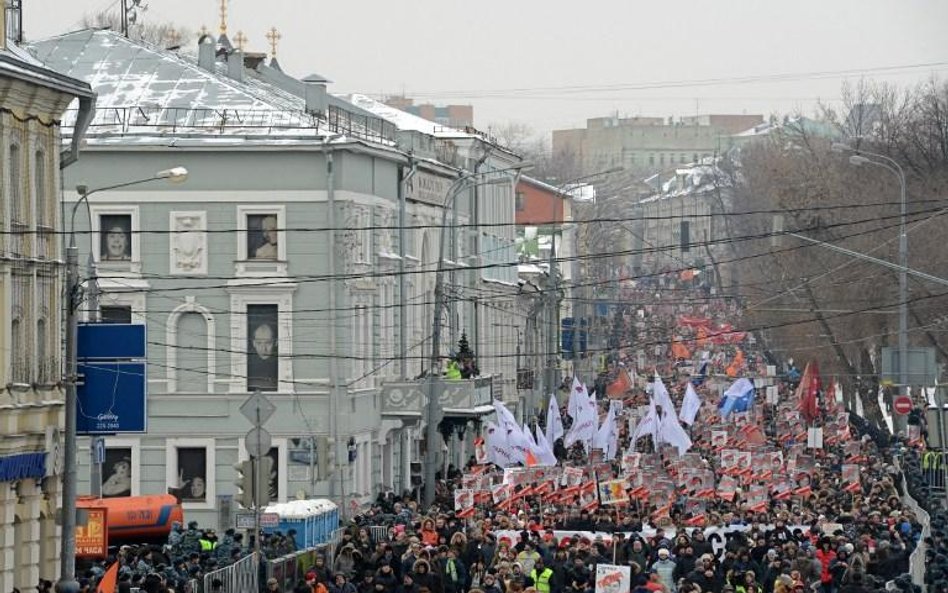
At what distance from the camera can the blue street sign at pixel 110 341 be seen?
28734 millimetres

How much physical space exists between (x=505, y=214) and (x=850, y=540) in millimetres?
44759

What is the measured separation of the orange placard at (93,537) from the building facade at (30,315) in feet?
3.32

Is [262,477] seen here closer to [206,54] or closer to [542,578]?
[542,578]

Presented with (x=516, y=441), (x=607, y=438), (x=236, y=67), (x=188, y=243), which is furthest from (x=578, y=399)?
(x=236, y=67)

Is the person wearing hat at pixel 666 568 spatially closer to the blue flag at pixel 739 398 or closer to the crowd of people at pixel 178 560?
the crowd of people at pixel 178 560

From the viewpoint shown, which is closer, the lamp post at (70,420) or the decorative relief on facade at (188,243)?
the lamp post at (70,420)

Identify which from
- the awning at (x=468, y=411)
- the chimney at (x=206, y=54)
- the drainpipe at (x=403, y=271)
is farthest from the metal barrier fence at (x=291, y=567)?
the chimney at (x=206, y=54)

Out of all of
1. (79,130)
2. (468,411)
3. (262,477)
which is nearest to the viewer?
(262,477)

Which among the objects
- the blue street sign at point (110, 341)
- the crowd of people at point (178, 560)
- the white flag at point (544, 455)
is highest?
the blue street sign at point (110, 341)

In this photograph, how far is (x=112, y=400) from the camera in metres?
31.5

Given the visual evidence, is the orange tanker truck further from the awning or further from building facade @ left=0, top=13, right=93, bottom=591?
the awning

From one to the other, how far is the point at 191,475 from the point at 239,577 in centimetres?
2150

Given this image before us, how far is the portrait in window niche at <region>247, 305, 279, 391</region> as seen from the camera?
1986 inches

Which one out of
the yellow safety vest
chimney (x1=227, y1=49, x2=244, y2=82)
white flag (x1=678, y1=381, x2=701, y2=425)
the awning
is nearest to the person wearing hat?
the yellow safety vest
